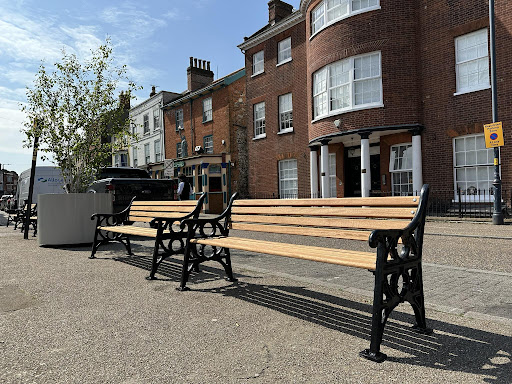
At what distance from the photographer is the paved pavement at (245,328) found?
8.76ft

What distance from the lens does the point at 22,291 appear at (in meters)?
5.05

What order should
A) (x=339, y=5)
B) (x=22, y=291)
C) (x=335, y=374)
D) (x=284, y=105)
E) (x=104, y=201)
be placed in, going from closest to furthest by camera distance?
1. (x=335, y=374)
2. (x=22, y=291)
3. (x=104, y=201)
4. (x=339, y=5)
5. (x=284, y=105)

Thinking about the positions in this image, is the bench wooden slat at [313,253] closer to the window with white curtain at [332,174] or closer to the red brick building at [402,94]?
the red brick building at [402,94]

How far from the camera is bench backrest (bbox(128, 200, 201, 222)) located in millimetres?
6407

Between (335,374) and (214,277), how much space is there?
10.5 feet

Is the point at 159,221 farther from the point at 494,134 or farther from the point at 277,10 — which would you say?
the point at 277,10

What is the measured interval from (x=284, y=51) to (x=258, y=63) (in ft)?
7.27

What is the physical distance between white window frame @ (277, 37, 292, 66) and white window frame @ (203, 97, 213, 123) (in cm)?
725

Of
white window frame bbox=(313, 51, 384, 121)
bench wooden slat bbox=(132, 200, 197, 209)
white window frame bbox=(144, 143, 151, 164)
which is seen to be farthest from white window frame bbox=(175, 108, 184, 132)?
bench wooden slat bbox=(132, 200, 197, 209)

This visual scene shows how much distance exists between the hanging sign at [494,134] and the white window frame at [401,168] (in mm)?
3705

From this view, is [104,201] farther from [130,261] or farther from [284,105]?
[284,105]

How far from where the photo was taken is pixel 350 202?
4.09 meters

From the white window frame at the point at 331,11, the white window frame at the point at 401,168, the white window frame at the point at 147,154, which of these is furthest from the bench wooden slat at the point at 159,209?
the white window frame at the point at 147,154

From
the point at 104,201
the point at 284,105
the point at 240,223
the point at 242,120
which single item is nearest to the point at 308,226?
the point at 240,223
